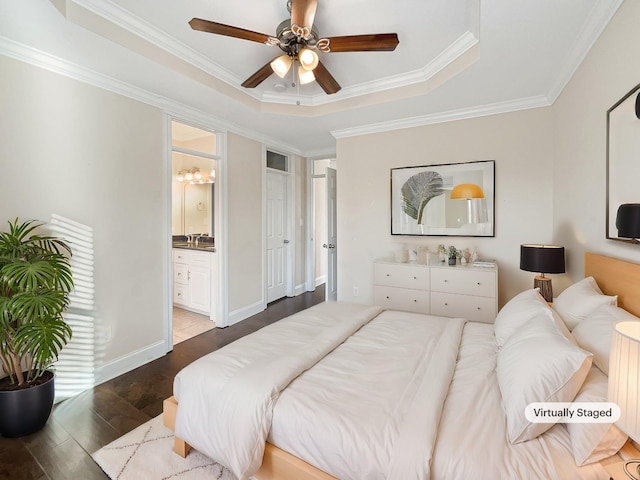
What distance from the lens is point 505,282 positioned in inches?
127

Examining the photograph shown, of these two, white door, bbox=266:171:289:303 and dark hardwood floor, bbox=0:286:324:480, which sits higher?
white door, bbox=266:171:289:303

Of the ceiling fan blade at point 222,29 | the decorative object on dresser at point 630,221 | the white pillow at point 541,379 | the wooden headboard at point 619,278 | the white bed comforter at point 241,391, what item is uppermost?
the ceiling fan blade at point 222,29

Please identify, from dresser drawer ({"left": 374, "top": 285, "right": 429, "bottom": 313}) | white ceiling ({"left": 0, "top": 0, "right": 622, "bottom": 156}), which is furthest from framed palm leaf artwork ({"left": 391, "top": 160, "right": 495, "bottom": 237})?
dresser drawer ({"left": 374, "top": 285, "right": 429, "bottom": 313})

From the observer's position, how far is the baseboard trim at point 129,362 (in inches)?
99.8

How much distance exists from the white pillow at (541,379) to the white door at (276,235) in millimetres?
3780

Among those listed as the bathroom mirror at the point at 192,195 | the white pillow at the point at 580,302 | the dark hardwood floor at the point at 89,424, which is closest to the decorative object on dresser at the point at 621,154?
the white pillow at the point at 580,302

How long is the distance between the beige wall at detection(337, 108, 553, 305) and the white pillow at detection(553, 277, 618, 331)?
1412 mm

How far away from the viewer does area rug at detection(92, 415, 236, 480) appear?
1.60 meters

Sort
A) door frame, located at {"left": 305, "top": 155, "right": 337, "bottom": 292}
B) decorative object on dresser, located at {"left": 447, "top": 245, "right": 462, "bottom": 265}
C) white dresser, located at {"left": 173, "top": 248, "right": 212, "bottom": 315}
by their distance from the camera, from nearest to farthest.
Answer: decorative object on dresser, located at {"left": 447, "top": 245, "right": 462, "bottom": 265} < white dresser, located at {"left": 173, "top": 248, "right": 212, "bottom": 315} < door frame, located at {"left": 305, "top": 155, "right": 337, "bottom": 292}

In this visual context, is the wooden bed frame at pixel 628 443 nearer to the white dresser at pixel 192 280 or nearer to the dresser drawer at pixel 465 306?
the dresser drawer at pixel 465 306

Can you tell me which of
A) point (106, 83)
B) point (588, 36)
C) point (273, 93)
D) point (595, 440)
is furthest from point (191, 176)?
point (595, 440)

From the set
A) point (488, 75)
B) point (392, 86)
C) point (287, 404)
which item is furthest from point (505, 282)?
point (287, 404)

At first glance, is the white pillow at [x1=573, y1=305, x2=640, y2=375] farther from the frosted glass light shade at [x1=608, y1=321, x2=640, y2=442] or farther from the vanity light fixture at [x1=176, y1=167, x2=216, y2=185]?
the vanity light fixture at [x1=176, y1=167, x2=216, y2=185]

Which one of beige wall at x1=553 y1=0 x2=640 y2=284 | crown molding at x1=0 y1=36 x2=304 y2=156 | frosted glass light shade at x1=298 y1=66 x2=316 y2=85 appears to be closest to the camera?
beige wall at x1=553 y1=0 x2=640 y2=284
